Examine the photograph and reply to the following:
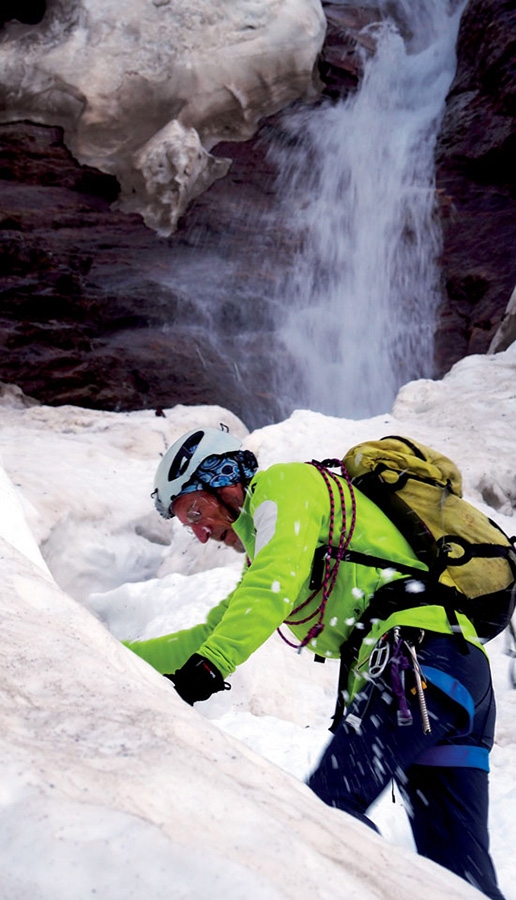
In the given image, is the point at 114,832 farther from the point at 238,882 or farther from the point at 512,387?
the point at 512,387

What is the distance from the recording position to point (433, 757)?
2301 millimetres

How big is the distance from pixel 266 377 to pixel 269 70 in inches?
233

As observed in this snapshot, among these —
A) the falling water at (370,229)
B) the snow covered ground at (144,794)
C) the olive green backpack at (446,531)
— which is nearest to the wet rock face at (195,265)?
the falling water at (370,229)

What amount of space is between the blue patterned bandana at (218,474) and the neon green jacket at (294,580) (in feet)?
0.27

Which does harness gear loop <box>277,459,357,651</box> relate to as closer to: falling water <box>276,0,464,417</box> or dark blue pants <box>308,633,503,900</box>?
dark blue pants <box>308,633,503,900</box>

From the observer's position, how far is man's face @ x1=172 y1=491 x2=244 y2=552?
270cm

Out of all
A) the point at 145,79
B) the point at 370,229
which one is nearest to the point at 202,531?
the point at 370,229

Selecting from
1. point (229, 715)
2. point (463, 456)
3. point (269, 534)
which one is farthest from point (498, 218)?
point (269, 534)

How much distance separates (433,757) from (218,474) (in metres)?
1.01

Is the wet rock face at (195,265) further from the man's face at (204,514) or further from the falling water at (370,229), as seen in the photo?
the man's face at (204,514)

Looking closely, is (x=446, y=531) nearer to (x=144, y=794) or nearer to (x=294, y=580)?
(x=294, y=580)

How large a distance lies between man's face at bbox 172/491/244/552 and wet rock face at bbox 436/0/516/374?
8770 millimetres

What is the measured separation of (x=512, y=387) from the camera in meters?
7.29

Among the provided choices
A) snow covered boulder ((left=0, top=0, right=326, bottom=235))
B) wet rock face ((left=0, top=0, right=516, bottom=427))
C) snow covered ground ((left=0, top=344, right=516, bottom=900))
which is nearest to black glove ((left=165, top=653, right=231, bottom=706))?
snow covered ground ((left=0, top=344, right=516, bottom=900))
